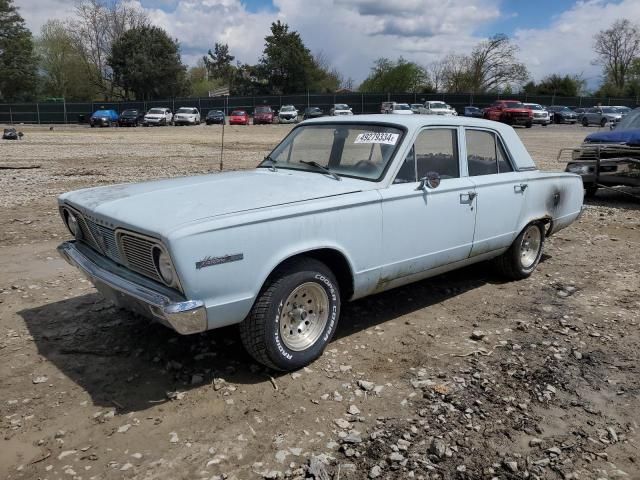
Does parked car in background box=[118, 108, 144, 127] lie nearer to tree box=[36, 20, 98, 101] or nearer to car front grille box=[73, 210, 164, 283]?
tree box=[36, 20, 98, 101]

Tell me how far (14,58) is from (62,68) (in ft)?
40.8

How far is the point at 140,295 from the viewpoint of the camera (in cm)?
336

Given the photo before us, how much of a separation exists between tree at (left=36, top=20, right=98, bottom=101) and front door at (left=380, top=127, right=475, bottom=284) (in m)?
77.8

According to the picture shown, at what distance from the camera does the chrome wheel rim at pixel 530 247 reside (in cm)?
585

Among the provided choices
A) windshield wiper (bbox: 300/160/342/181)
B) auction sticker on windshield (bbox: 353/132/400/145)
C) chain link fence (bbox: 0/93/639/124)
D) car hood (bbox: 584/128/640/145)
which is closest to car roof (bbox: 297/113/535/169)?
auction sticker on windshield (bbox: 353/132/400/145)

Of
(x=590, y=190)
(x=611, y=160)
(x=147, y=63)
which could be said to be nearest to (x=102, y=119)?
(x=147, y=63)

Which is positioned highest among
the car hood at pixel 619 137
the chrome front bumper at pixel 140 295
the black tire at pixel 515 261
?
the car hood at pixel 619 137

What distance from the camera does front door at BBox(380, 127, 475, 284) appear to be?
4195 millimetres

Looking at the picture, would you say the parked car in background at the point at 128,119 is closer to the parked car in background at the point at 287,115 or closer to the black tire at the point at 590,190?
the parked car in background at the point at 287,115

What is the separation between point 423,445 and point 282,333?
3.80 ft

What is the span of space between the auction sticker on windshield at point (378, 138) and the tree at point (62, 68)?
77604mm

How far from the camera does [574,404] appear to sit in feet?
11.6

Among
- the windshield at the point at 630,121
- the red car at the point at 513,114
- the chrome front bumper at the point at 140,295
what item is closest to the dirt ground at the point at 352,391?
the chrome front bumper at the point at 140,295

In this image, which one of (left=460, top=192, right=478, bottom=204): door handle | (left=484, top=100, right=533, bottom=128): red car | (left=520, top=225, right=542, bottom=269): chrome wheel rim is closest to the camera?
(left=460, top=192, right=478, bottom=204): door handle
